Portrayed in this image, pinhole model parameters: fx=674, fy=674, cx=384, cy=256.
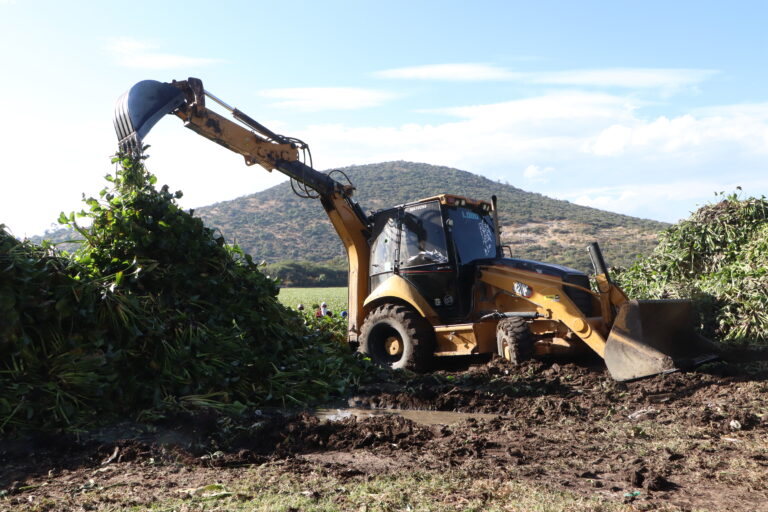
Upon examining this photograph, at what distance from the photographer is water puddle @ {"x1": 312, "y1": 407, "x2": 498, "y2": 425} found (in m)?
6.39

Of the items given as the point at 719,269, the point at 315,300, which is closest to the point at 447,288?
the point at 719,269

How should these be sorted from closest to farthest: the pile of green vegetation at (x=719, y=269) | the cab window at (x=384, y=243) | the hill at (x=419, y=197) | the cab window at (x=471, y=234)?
the pile of green vegetation at (x=719, y=269) < the cab window at (x=471, y=234) < the cab window at (x=384, y=243) < the hill at (x=419, y=197)

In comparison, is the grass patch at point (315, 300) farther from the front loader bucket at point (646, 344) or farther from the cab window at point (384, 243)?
the front loader bucket at point (646, 344)

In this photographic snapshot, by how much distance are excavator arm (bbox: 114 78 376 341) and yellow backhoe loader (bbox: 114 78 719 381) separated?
0.02 meters

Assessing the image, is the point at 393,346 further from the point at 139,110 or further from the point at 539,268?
the point at 139,110

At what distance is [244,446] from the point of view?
5.25m

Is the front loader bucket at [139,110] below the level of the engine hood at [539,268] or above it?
above

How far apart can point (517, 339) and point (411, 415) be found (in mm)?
1913

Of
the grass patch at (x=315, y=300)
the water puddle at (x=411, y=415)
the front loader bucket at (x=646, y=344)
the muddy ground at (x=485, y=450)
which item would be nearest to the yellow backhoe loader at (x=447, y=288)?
the front loader bucket at (x=646, y=344)

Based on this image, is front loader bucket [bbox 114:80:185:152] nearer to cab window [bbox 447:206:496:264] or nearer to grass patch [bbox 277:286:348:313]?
cab window [bbox 447:206:496:264]

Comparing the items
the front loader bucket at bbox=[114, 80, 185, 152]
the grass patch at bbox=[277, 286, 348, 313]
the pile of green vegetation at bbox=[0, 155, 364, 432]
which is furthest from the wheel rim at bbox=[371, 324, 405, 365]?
the grass patch at bbox=[277, 286, 348, 313]

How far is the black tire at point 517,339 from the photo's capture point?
7.94 m

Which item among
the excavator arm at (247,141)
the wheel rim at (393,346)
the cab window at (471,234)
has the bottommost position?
the wheel rim at (393,346)

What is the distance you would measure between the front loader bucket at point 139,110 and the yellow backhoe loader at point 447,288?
0.01 meters
